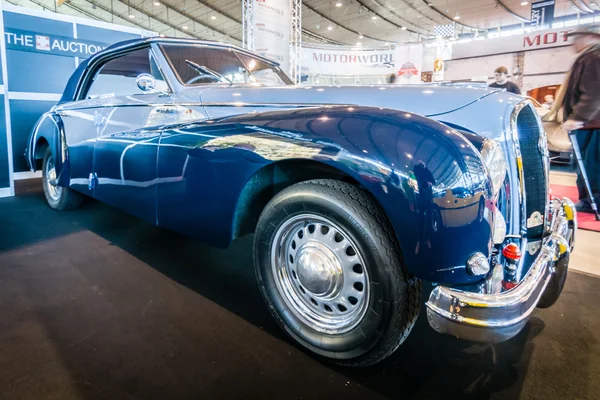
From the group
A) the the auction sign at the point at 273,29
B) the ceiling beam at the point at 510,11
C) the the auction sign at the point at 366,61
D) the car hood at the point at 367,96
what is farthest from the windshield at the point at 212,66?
the ceiling beam at the point at 510,11

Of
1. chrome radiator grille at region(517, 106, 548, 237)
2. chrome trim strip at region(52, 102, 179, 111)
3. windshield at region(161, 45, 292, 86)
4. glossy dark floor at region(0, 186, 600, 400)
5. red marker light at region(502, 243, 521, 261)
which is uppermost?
windshield at region(161, 45, 292, 86)

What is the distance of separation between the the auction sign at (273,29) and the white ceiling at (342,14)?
13.1 m

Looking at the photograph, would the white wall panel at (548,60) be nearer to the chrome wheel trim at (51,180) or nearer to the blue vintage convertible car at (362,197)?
the blue vintage convertible car at (362,197)

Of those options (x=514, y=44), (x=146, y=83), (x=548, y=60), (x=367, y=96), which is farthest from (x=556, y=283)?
(x=514, y=44)

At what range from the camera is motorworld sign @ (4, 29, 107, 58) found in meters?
5.52

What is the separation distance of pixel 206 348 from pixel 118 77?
2.98 m

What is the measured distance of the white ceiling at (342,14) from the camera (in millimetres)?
19453

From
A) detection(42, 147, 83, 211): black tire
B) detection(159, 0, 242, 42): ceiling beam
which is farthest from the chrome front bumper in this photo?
detection(159, 0, 242, 42): ceiling beam

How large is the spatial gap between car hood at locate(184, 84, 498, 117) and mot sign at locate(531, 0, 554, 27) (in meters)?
17.1

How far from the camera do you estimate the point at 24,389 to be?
139 cm

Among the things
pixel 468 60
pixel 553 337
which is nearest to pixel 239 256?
pixel 553 337

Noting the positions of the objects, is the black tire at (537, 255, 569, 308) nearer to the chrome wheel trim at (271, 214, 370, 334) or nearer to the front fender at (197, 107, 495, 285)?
the front fender at (197, 107, 495, 285)

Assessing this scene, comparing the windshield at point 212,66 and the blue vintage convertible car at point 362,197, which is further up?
the windshield at point 212,66

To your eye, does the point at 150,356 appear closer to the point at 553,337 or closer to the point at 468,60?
the point at 553,337
